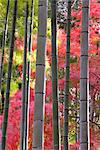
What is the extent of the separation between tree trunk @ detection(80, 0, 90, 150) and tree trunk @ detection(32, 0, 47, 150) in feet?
1.27

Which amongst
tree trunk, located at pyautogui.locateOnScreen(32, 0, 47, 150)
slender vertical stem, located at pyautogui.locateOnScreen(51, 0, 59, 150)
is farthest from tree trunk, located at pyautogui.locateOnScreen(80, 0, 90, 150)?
slender vertical stem, located at pyautogui.locateOnScreen(51, 0, 59, 150)

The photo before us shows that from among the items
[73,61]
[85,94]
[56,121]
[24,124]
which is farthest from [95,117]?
[85,94]

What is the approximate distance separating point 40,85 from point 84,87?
1.43 feet

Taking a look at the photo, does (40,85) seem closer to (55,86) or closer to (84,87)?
(84,87)

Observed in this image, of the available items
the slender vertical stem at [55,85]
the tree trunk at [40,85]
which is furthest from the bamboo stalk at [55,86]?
the tree trunk at [40,85]

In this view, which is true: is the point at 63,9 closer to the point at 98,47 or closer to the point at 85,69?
the point at 98,47

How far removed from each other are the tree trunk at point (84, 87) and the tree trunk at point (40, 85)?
386 mm

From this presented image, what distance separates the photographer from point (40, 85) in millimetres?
2699

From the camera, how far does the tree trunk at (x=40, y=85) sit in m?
2.62

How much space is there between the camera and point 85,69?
9.58 feet

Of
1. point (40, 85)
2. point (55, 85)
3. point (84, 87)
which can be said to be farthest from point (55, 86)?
point (40, 85)

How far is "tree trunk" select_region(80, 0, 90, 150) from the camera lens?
2850 millimetres

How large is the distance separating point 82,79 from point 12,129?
4495 millimetres

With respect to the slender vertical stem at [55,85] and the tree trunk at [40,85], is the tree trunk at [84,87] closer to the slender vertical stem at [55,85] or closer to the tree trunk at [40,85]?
the tree trunk at [40,85]
